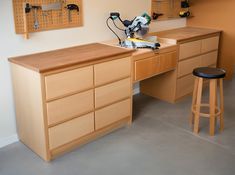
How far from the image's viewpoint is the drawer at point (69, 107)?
7.84 ft

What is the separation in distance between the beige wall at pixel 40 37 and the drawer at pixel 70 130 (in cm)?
57

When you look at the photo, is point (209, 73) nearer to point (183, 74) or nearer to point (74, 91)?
point (183, 74)

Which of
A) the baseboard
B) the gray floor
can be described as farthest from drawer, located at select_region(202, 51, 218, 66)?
the baseboard

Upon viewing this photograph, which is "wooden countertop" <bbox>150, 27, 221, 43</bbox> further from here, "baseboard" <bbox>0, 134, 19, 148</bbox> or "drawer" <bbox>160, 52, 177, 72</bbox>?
"baseboard" <bbox>0, 134, 19, 148</bbox>

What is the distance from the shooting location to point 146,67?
313 cm

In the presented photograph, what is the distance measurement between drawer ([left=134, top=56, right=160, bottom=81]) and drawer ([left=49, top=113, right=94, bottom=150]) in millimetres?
710

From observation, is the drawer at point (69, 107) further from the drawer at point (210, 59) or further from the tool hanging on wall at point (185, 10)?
the tool hanging on wall at point (185, 10)

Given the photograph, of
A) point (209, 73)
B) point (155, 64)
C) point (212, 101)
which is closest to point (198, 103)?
point (212, 101)

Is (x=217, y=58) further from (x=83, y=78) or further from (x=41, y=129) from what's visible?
(x=41, y=129)

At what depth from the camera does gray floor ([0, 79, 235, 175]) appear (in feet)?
7.82

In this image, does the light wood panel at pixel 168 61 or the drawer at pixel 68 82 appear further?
the light wood panel at pixel 168 61

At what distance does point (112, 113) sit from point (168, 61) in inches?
39.9

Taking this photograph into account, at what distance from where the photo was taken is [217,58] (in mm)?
4582

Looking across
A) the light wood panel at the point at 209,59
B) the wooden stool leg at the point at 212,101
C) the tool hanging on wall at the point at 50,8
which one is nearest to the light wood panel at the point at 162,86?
the light wood panel at the point at 209,59
